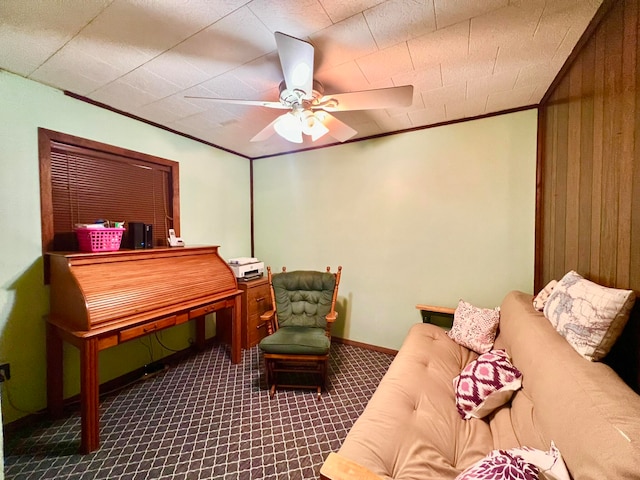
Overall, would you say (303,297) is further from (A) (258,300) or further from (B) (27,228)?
(B) (27,228)

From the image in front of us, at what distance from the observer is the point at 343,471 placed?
0.83 meters

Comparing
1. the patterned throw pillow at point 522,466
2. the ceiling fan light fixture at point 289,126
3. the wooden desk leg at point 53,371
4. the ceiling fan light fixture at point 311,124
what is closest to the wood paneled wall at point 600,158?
the patterned throw pillow at point 522,466

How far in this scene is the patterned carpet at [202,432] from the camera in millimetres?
1433

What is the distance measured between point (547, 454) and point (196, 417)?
2.05 meters

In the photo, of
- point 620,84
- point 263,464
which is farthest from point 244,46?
point 263,464

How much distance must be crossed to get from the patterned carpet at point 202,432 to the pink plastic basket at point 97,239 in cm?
126

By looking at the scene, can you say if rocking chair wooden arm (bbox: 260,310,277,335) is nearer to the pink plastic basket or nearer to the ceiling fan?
the pink plastic basket

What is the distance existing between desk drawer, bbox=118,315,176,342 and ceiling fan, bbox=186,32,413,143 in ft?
5.34

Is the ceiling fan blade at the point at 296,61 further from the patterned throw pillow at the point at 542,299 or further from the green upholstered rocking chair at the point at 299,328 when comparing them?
the patterned throw pillow at the point at 542,299

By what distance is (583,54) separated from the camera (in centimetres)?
141

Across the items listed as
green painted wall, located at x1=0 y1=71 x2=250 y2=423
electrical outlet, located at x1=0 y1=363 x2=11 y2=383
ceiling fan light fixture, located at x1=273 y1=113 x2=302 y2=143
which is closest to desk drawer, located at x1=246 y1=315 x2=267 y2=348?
green painted wall, located at x1=0 y1=71 x2=250 y2=423

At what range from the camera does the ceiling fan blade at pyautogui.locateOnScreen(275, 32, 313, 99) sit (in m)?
1.15

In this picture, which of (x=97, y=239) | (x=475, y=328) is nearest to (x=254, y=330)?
(x=97, y=239)

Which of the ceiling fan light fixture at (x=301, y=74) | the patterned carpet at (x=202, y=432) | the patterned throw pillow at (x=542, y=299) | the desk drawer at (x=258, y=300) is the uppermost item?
the ceiling fan light fixture at (x=301, y=74)
